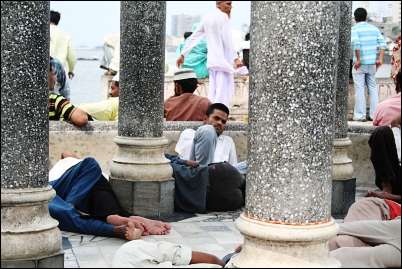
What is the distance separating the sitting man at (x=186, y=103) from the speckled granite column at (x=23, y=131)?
4024 millimetres

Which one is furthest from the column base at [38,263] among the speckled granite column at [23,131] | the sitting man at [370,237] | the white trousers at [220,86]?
the white trousers at [220,86]

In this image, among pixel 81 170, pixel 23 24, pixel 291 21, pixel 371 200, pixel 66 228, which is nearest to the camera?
pixel 291 21

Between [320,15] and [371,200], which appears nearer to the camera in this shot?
[320,15]

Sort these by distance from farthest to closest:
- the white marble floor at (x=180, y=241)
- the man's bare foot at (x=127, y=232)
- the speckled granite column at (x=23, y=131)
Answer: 1. the man's bare foot at (x=127, y=232)
2. the white marble floor at (x=180, y=241)
3. the speckled granite column at (x=23, y=131)

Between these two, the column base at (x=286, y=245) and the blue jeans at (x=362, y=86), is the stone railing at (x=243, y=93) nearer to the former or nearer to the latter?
the blue jeans at (x=362, y=86)

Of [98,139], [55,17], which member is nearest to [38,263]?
[98,139]

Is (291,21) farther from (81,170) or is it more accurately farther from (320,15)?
(81,170)

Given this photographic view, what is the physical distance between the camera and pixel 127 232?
238 inches

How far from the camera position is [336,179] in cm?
740

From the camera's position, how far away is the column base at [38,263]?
4703mm

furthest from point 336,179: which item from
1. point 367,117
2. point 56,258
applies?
point 367,117

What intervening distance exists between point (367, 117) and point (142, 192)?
275 inches

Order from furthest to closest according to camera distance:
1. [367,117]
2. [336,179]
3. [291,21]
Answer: [367,117], [336,179], [291,21]

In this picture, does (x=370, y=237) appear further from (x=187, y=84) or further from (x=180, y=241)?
(x=187, y=84)
